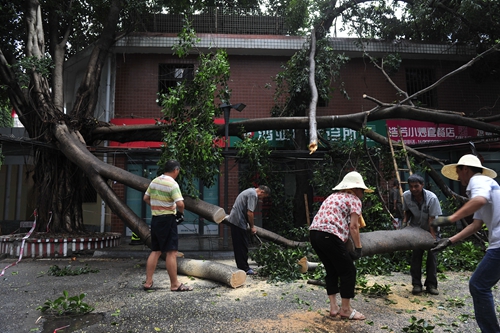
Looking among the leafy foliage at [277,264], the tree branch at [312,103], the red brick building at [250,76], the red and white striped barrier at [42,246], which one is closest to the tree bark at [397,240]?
the leafy foliage at [277,264]

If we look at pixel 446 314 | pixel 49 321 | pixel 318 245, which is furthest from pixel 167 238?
pixel 446 314

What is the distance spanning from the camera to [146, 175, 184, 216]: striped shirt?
5031 mm

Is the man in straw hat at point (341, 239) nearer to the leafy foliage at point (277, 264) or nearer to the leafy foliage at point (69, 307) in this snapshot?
the leafy foliage at point (277, 264)

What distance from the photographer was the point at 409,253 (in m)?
6.69

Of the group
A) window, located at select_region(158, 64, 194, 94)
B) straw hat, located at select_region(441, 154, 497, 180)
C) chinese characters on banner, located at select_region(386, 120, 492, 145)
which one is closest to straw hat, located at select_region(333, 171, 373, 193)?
straw hat, located at select_region(441, 154, 497, 180)

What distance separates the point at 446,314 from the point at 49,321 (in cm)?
441

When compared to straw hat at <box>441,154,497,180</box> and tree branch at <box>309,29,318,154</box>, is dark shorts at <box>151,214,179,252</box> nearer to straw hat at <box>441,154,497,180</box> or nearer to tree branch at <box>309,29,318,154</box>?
tree branch at <box>309,29,318,154</box>

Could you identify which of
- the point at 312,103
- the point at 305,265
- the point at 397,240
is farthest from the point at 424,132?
the point at 397,240

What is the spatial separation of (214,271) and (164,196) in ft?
4.60

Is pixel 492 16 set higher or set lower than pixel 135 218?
higher

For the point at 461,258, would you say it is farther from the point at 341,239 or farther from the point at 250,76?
the point at 250,76

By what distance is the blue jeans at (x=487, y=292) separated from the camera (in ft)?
9.76

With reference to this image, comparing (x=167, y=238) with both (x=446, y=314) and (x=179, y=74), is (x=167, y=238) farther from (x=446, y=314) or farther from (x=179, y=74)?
(x=179, y=74)

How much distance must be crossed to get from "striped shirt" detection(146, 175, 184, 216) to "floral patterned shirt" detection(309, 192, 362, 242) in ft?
6.81
